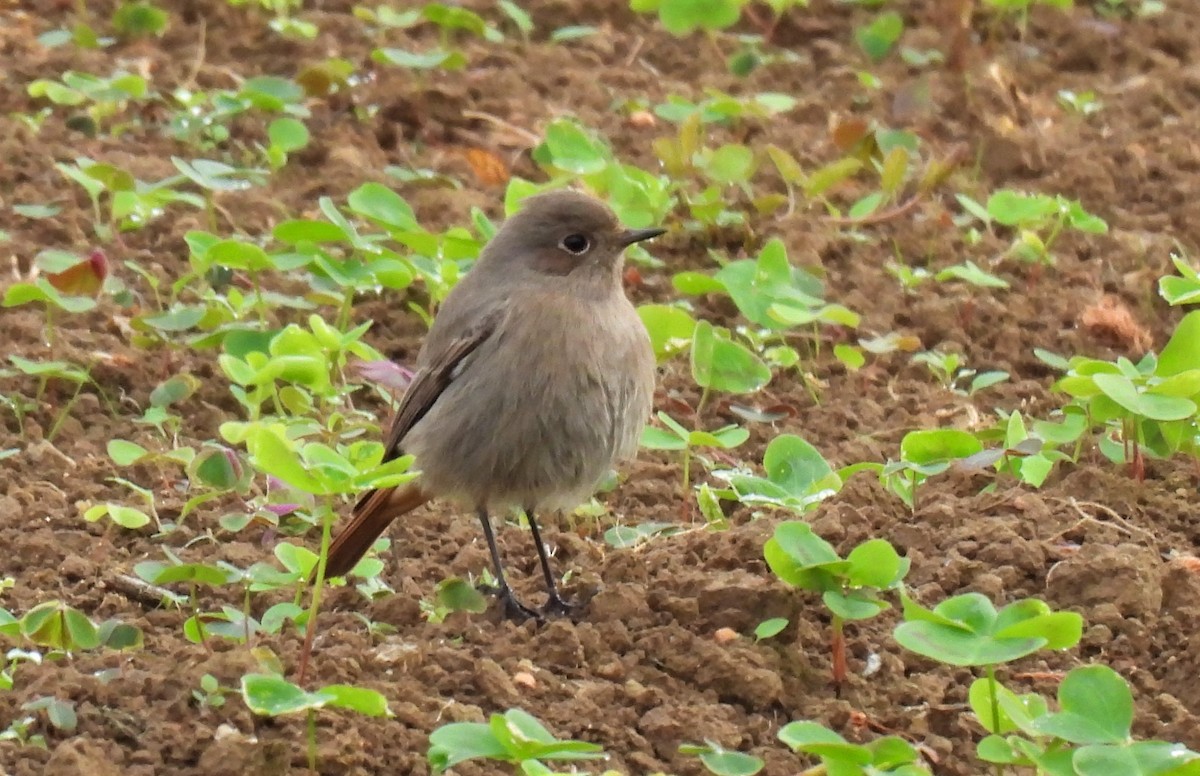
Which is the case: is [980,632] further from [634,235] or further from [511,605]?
[634,235]

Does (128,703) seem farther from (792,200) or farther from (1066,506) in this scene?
(792,200)

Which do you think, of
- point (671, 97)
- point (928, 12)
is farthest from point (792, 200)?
point (928, 12)

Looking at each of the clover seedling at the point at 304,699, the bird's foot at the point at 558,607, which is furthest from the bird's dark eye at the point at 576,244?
the clover seedling at the point at 304,699

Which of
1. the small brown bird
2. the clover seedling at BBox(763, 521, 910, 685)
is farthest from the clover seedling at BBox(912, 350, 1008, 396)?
the clover seedling at BBox(763, 521, 910, 685)

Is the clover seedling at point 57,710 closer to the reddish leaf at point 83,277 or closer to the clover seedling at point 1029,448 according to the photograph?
the clover seedling at point 1029,448

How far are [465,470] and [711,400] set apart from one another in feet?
4.11

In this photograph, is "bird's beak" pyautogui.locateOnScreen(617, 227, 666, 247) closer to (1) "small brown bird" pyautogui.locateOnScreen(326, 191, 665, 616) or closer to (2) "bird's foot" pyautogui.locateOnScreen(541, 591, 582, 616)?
(1) "small brown bird" pyautogui.locateOnScreen(326, 191, 665, 616)

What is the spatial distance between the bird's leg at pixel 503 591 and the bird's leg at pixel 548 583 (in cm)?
5

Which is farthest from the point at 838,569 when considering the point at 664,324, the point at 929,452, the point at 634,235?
the point at 664,324

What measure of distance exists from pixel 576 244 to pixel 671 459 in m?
0.86

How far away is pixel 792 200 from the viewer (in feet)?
25.7

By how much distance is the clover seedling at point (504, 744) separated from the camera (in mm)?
3787

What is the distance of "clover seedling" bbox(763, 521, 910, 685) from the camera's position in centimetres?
442

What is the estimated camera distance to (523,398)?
568cm
